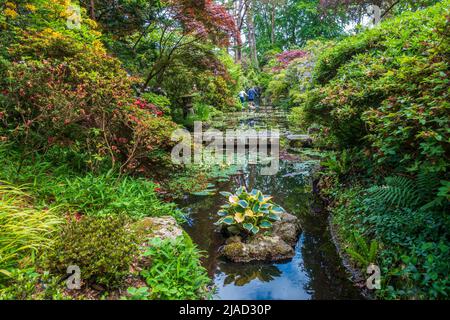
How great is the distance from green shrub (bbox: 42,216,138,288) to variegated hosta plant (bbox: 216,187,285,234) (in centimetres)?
178

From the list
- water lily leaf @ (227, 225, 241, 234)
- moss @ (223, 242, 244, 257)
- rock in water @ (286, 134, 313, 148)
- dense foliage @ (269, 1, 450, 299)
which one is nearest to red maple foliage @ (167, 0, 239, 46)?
dense foliage @ (269, 1, 450, 299)

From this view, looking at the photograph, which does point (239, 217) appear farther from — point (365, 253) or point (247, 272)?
A: point (365, 253)

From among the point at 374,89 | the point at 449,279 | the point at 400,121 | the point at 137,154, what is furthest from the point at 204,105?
the point at 449,279

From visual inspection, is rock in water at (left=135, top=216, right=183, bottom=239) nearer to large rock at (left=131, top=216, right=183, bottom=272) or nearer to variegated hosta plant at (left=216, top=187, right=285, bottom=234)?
large rock at (left=131, top=216, right=183, bottom=272)

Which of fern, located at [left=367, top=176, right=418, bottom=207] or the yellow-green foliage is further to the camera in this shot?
fern, located at [left=367, top=176, right=418, bottom=207]

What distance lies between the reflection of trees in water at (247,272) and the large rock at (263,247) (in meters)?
0.12

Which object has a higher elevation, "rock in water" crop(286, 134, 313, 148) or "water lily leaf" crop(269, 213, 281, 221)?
"rock in water" crop(286, 134, 313, 148)

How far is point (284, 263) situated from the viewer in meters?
3.83

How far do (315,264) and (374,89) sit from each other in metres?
2.58

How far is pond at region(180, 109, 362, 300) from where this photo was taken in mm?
3281

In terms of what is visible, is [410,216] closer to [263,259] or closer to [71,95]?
[263,259]

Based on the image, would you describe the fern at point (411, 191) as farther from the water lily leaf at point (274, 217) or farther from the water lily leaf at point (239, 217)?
the water lily leaf at point (239, 217)

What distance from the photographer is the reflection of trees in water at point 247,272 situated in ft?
11.5

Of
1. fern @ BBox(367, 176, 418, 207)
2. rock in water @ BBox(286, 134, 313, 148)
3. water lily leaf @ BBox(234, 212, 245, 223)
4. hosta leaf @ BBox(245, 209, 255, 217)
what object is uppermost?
rock in water @ BBox(286, 134, 313, 148)
